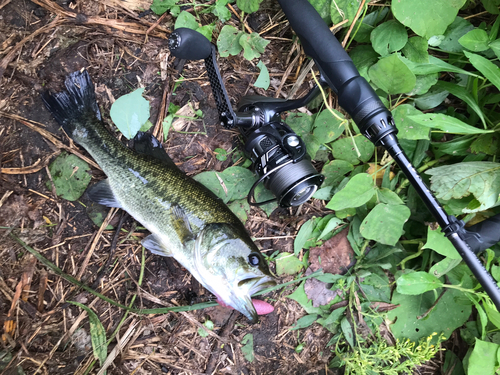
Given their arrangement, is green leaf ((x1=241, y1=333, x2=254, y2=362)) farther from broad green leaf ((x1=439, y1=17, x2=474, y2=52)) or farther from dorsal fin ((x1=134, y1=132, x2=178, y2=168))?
broad green leaf ((x1=439, y1=17, x2=474, y2=52))

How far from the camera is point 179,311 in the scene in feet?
8.41

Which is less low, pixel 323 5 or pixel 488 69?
pixel 323 5

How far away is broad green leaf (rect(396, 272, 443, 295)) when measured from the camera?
2525 millimetres

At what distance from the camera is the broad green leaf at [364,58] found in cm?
266

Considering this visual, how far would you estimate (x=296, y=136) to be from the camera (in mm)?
2281

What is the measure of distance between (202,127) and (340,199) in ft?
4.25

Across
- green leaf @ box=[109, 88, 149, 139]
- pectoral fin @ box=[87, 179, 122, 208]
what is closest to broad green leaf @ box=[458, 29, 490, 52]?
green leaf @ box=[109, 88, 149, 139]

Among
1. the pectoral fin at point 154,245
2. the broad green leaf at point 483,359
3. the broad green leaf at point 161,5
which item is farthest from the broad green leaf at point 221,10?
the broad green leaf at point 483,359

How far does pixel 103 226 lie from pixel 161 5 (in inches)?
72.8

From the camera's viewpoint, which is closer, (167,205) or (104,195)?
(167,205)

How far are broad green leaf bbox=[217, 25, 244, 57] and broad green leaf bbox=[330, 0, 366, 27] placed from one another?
29.3 inches

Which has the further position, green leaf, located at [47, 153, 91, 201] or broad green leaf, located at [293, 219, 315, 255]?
broad green leaf, located at [293, 219, 315, 255]

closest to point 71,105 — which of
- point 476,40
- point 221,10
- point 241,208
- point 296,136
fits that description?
point 221,10

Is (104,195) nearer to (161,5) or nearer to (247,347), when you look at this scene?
(161,5)
